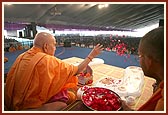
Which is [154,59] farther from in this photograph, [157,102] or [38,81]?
[38,81]

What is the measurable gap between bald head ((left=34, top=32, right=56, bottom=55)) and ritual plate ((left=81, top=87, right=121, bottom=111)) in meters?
0.47

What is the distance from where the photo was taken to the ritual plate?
1037 millimetres

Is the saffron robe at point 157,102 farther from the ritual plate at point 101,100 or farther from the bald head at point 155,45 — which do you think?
the ritual plate at point 101,100

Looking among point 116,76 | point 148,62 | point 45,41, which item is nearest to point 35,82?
point 45,41

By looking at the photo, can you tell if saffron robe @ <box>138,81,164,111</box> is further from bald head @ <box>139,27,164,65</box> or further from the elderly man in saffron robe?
the elderly man in saffron robe

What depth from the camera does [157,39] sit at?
72 cm

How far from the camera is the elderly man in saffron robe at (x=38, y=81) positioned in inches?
45.2

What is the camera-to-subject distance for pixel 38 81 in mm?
1151

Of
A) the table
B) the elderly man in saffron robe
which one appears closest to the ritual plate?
the table

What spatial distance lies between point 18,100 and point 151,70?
0.92m

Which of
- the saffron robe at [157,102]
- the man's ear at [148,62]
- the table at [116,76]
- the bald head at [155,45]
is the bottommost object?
the table at [116,76]

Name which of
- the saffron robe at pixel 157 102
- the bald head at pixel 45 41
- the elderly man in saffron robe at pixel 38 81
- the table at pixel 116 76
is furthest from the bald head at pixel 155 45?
the bald head at pixel 45 41

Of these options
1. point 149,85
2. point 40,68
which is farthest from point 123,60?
Answer: point 40,68

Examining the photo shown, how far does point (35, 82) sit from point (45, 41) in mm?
334
